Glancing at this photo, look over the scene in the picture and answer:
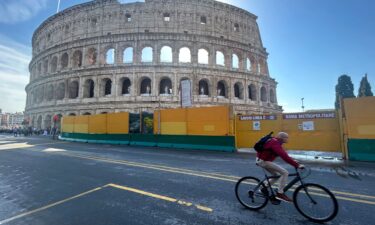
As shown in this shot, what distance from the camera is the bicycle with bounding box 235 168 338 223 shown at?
3571 mm

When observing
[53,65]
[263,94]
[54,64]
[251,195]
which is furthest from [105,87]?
[251,195]

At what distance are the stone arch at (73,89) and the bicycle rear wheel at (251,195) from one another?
128 ft

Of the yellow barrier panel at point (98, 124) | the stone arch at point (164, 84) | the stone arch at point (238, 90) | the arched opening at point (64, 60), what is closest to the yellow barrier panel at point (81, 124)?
the yellow barrier panel at point (98, 124)

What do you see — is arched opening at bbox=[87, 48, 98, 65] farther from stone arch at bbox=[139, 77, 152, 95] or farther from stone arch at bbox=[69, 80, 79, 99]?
stone arch at bbox=[139, 77, 152, 95]

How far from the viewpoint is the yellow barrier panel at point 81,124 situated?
912 inches

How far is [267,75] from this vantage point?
133 ft

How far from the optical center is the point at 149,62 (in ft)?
107

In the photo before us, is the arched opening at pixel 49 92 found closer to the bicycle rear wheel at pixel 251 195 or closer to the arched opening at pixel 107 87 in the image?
the arched opening at pixel 107 87

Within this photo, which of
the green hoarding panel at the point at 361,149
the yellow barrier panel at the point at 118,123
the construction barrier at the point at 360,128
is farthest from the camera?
the yellow barrier panel at the point at 118,123

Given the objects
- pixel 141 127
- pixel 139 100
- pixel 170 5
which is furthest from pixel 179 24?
pixel 141 127

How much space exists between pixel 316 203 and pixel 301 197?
25cm

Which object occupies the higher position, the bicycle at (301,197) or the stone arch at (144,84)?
the stone arch at (144,84)

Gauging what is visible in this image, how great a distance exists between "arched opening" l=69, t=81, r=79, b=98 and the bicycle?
38.9m

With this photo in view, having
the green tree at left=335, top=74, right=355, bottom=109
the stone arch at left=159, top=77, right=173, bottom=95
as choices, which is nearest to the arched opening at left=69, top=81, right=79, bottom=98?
the stone arch at left=159, top=77, right=173, bottom=95
